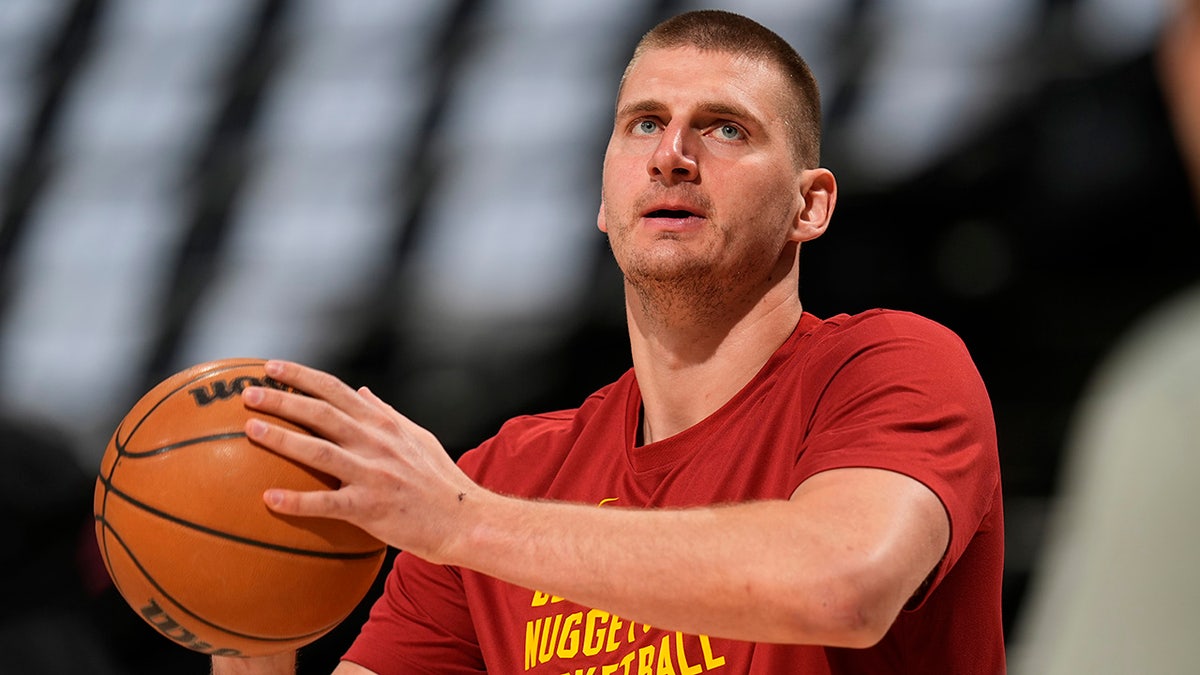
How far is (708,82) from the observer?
2.83m

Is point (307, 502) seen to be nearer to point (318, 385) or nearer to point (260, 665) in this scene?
point (318, 385)

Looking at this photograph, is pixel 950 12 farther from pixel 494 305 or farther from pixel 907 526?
pixel 907 526

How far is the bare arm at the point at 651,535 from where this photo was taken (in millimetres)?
1885

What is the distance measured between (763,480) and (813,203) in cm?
78

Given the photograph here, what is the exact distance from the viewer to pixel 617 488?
9.09 ft

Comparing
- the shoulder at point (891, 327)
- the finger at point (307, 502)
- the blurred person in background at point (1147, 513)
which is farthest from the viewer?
the shoulder at point (891, 327)

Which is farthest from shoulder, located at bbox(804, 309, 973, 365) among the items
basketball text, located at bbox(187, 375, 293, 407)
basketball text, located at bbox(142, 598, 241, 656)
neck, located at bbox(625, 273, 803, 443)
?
basketball text, located at bbox(142, 598, 241, 656)

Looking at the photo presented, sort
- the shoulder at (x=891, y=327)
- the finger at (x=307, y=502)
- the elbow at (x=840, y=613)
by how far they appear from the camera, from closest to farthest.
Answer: the elbow at (x=840, y=613) → the finger at (x=307, y=502) → the shoulder at (x=891, y=327)

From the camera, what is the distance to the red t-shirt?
2.16m

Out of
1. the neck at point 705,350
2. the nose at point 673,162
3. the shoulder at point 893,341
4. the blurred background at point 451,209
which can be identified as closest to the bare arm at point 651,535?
the shoulder at point 893,341

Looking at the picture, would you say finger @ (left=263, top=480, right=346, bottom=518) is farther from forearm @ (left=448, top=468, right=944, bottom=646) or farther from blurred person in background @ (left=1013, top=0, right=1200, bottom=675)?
blurred person in background @ (left=1013, top=0, right=1200, bottom=675)

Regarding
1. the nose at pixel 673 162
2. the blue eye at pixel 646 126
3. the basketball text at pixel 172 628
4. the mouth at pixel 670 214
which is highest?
the blue eye at pixel 646 126

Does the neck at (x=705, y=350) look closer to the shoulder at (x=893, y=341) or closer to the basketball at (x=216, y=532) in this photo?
the shoulder at (x=893, y=341)

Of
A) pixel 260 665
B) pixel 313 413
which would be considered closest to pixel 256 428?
pixel 313 413
